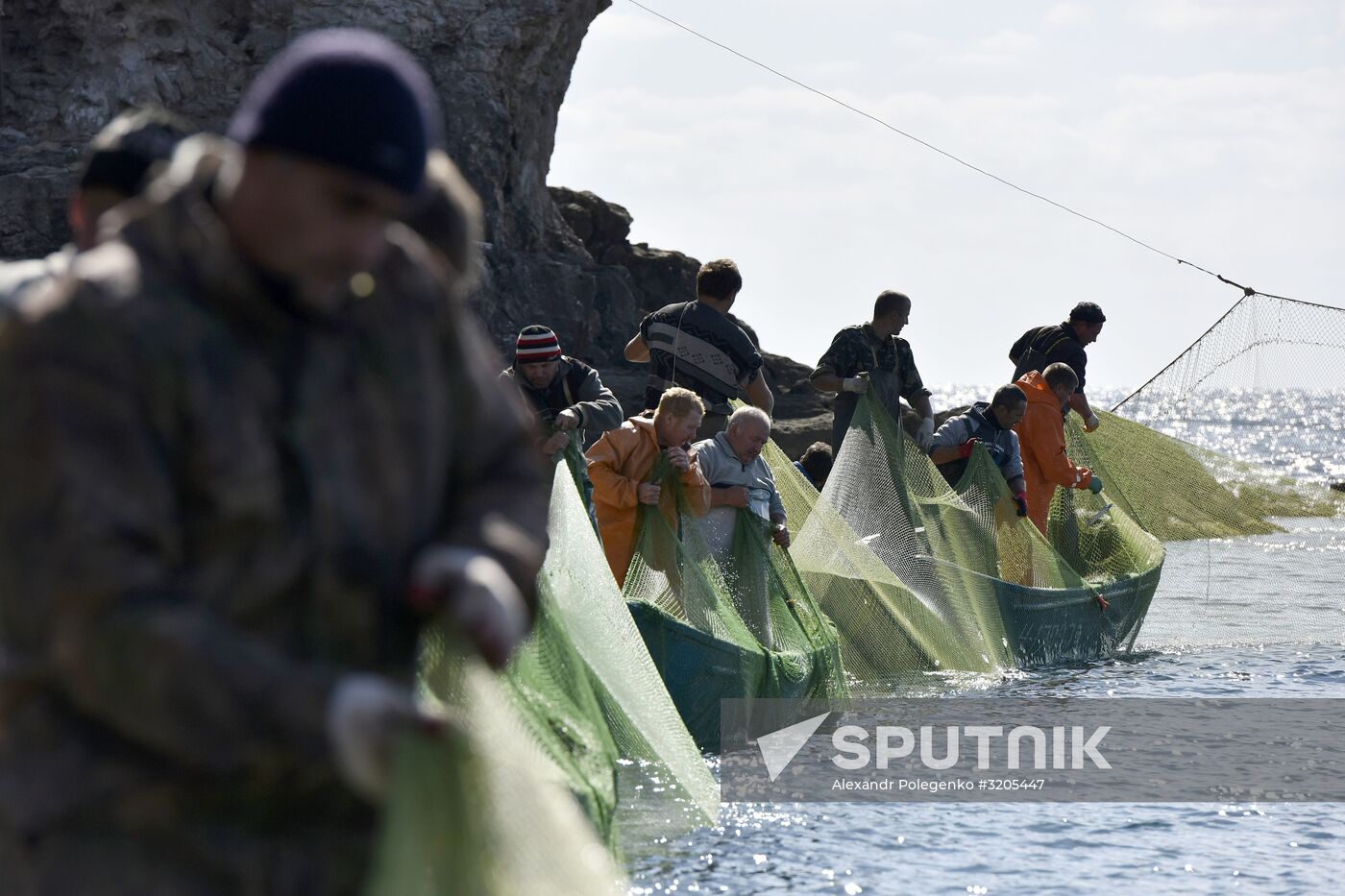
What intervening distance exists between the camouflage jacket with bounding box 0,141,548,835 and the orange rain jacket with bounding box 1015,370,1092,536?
9.27 m

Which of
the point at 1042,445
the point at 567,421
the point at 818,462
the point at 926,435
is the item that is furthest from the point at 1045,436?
the point at 567,421

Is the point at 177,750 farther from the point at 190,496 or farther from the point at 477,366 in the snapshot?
the point at 477,366

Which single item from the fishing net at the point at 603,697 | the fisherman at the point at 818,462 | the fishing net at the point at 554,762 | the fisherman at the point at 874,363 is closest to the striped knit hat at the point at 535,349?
the fishing net at the point at 554,762

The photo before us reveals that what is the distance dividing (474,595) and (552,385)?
543 cm

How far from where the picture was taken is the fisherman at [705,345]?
8.10 meters

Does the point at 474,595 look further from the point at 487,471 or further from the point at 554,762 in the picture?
the point at 554,762

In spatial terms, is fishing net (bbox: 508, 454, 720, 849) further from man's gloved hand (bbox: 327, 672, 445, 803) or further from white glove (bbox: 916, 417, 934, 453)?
white glove (bbox: 916, 417, 934, 453)

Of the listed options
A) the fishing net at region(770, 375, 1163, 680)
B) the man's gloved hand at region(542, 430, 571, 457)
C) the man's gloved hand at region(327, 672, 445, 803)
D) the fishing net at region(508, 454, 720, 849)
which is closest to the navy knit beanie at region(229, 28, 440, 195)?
the man's gloved hand at region(327, 672, 445, 803)

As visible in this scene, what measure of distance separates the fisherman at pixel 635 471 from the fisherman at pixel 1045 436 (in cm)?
406

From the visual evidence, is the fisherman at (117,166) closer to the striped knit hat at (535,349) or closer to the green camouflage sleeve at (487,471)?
the green camouflage sleeve at (487,471)

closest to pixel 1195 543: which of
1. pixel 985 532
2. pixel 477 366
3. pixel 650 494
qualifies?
pixel 985 532

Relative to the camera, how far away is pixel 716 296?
8148 millimetres

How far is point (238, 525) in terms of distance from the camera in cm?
165

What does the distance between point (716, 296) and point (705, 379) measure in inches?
16.1
